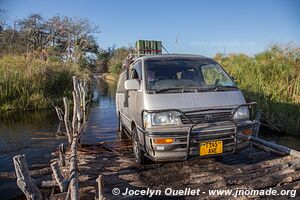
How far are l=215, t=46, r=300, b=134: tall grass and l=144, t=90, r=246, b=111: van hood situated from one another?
4.80 metres

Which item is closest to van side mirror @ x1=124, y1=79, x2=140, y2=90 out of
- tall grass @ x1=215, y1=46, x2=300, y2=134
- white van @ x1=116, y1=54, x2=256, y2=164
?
white van @ x1=116, y1=54, x2=256, y2=164

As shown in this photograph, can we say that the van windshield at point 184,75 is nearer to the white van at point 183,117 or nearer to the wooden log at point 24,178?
the white van at point 183,117

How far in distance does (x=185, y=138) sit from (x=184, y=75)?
1751 mm

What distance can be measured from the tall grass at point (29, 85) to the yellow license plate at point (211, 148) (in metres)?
12.2

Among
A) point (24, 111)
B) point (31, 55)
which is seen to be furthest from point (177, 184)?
point (31, 55)

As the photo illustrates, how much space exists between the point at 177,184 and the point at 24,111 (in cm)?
1184

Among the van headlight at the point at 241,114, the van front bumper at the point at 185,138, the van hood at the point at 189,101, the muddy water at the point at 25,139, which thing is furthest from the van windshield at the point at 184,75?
the muddy water at the point at 25,139

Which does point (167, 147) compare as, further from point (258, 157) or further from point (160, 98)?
point (258, 157)

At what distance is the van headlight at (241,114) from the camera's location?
4.52m

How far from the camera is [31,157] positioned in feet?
22.9

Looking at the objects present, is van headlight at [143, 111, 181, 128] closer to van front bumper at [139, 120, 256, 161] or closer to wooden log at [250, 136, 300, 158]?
van front bumper at [139, 120, 256, 161]

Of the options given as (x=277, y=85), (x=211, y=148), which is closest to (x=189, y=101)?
(x=211, y=148)

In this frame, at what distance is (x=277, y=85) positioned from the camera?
972 cm

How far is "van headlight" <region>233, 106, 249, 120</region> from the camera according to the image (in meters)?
4.52
